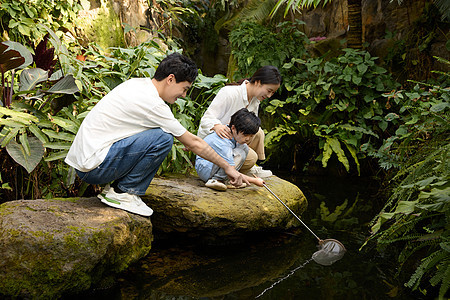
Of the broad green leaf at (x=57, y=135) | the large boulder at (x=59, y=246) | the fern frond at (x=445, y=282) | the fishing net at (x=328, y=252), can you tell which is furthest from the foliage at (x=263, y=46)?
the fern frond at (x=445, y=282)

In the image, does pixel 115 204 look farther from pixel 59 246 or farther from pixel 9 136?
pixel 9 136

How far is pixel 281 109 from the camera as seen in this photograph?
23.5 ft

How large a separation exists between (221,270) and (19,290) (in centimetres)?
128

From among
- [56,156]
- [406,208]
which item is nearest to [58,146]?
[56,156]

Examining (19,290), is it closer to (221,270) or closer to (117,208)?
(117,208)

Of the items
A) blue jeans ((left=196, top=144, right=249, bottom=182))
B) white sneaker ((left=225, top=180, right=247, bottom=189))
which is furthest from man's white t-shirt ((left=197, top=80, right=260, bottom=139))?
white sneaker ((left=225, top=180, right=247, bottom=189))

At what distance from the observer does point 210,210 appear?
3.02m

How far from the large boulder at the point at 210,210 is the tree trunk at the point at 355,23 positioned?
14.2ft

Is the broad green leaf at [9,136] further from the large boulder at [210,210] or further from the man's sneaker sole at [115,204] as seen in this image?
the large boulder at [210,210]

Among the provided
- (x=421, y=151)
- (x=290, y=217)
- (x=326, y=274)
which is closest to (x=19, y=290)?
(x=326, y=274)

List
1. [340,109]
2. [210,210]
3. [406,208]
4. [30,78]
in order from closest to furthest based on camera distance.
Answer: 1. [406,208]
2. [210,210]
3. [30,78]
4. [340,109]

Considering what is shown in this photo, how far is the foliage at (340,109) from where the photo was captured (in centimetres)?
596

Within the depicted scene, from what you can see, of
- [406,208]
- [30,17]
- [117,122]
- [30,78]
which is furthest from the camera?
[30,17]

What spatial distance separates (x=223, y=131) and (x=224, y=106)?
0.36 m
